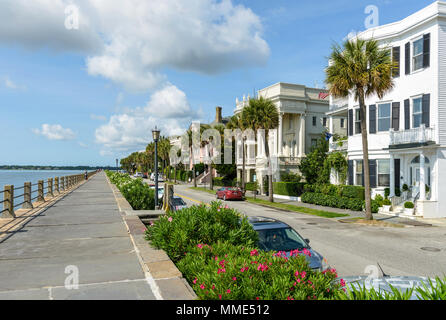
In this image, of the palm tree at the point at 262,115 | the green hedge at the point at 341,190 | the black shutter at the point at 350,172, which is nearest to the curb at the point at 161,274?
the green hedge at the point at 341,190

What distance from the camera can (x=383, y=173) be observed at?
25.1 metres

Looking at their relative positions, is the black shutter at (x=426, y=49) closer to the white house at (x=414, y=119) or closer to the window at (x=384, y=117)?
the white house at (x=414, y=119)

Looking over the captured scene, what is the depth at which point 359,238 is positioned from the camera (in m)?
15.3

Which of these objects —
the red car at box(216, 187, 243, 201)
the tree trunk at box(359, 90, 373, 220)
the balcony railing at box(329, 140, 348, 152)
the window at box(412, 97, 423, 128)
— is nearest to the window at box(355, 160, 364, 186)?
the balcony railing at box(329, 140, 348, 152)

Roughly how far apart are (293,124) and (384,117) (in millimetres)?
21085

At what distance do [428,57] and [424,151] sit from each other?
598cm

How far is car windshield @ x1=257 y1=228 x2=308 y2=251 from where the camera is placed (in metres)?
8.29

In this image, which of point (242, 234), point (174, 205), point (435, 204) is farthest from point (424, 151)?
point (242, 234)

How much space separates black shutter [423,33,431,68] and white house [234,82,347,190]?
20.0m

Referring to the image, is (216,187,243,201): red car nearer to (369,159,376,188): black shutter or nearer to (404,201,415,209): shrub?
→ (369,159,376,188): black shutter

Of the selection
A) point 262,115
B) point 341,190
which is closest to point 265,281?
point 341,190

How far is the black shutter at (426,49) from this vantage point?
21631 mm

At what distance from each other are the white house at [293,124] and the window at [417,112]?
62.4 ft
